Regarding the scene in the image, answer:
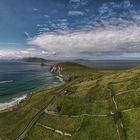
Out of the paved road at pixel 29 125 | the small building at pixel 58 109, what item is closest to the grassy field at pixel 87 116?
the small building at pixel 58 109

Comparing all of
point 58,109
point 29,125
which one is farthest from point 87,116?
point 29,125

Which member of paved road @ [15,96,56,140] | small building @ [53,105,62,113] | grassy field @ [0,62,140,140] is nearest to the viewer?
grassy field @ [0,62,140,140]

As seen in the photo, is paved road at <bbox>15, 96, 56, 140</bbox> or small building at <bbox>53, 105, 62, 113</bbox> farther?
small building at <bbox>53, 105, 62, 113</bbox>

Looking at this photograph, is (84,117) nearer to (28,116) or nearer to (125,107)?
(125,107)

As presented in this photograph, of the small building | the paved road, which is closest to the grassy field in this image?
the small building

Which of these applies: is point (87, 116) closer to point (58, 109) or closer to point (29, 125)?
point (58, 109)

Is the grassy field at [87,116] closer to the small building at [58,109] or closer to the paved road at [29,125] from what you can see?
the small building at [58,109]

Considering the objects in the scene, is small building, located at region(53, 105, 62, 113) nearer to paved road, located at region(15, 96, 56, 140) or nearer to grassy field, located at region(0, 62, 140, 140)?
grassy field, located at region(0, 62, 140, 140)

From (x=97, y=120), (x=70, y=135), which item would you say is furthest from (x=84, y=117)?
(x=70, y=135)
